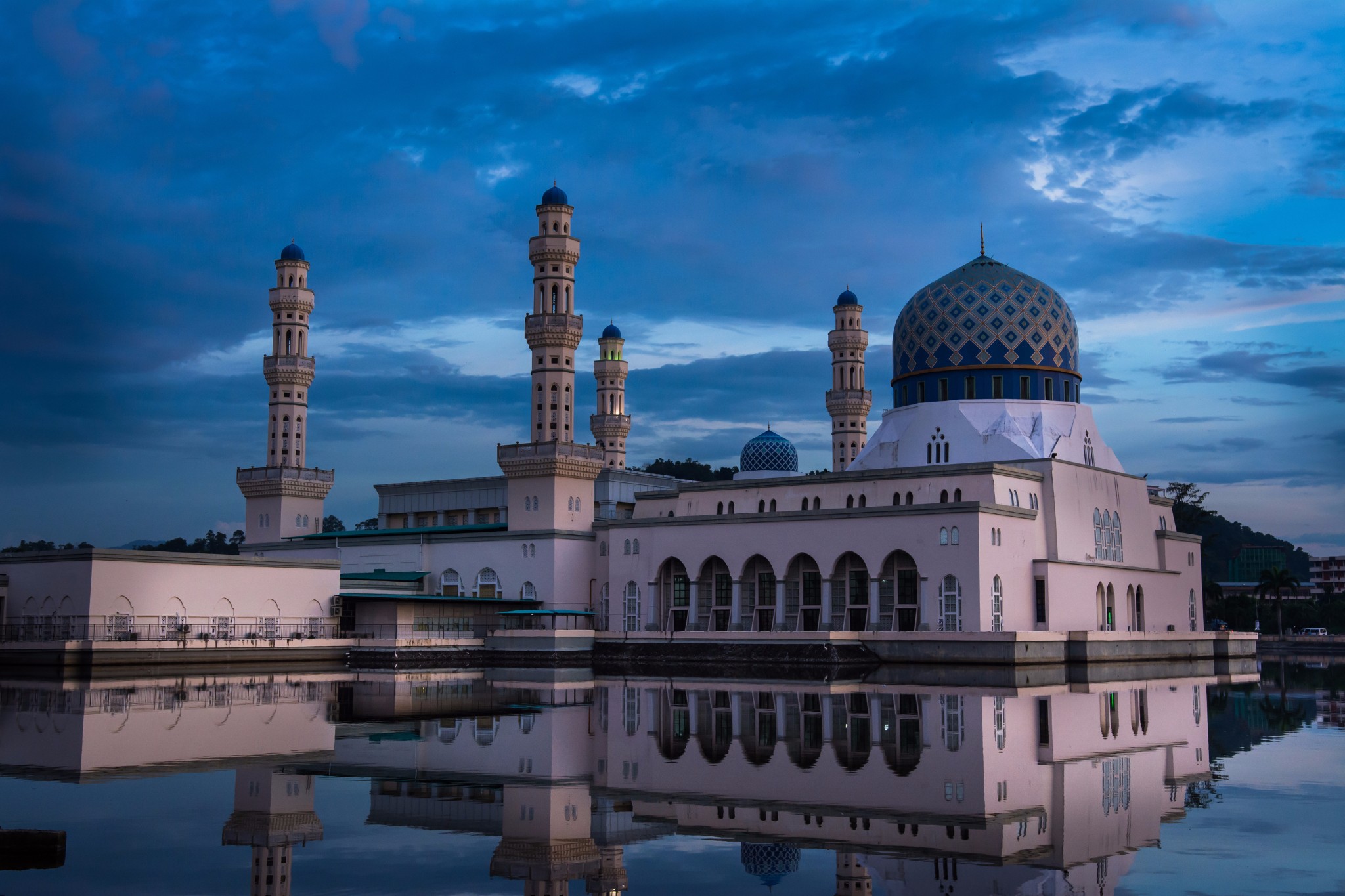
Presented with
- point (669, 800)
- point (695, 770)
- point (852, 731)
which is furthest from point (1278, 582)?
point (669, 800)

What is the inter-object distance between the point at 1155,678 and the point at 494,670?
1857cm

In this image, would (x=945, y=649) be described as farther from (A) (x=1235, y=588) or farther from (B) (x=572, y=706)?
(A) (x=1235, y=588)

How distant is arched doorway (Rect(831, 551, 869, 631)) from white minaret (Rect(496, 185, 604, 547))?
9.94 metres

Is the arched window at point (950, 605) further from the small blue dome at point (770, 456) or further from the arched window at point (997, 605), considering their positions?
the small blue dome at point (770, 456)

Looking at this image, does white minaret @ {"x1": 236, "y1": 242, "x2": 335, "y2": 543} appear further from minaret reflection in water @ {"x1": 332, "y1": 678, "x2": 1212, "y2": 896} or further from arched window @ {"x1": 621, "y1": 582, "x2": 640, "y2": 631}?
minaret reflection in water @ {"x1": 332, "y1": 678, "x2": 1212, "y2": 896}

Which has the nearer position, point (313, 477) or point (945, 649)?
point (945, 649)

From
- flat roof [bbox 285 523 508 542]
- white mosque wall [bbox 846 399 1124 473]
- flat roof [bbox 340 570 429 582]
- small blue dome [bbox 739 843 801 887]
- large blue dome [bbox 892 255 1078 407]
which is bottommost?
small blue dome [bbox 739 843 801 887]

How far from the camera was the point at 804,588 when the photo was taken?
43.5 m

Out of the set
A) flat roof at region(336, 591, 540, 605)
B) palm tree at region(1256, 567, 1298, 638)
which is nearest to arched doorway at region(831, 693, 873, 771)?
flat roof at region(336, 591, 540, 605)

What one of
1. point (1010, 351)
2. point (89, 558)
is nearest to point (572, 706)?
point (89, 558)

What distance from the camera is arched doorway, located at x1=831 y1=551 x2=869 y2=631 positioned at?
41688 mm

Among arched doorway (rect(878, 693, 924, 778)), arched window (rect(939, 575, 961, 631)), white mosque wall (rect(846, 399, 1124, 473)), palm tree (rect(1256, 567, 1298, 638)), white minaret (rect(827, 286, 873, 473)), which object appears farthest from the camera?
palm tree (rect(1256, 567, 1298, 638))

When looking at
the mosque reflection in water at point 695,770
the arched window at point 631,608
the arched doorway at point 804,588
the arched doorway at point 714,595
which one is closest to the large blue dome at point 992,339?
the arched doorway at point 804,588

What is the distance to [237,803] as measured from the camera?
1228 cm
